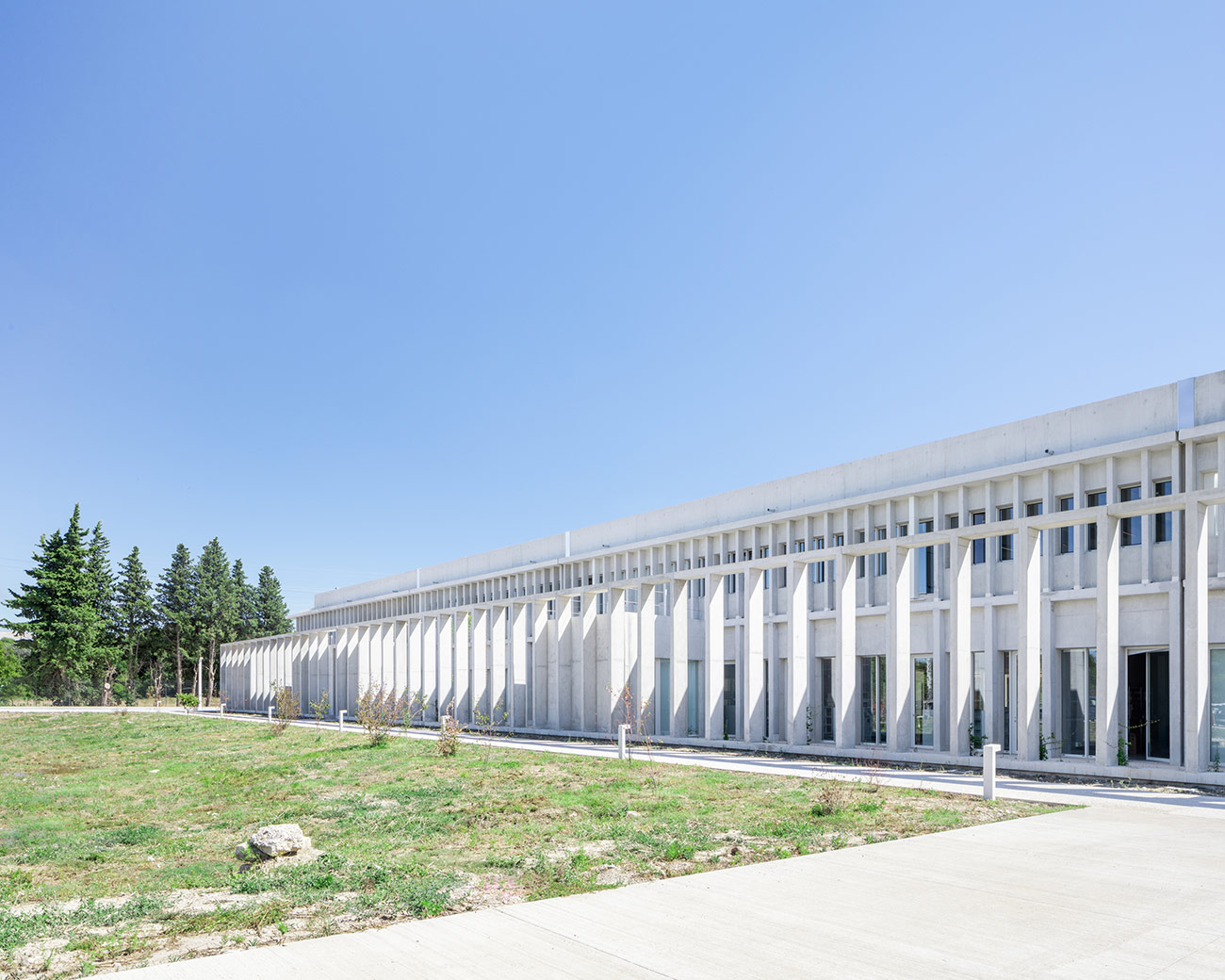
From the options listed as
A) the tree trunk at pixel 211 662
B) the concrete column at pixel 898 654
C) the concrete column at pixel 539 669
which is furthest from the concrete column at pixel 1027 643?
the tree trunk at pixel 211 662

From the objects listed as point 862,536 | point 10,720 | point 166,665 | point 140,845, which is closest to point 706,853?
point 140,845

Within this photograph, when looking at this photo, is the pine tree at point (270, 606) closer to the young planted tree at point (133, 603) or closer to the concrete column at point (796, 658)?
the young planted tree at point (133, 603)

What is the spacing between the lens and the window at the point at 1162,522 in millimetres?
22391

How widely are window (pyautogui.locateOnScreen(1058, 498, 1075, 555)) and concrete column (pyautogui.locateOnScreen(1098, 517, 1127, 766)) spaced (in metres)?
7.14

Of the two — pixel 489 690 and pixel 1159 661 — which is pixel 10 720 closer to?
pixel 489 690

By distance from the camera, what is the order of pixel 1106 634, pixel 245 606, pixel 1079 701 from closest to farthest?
1. pixel 1106 634
2. pixel 1079 701
3. pixel 245 606

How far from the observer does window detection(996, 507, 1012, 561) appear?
25719mm

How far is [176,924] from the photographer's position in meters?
6.88

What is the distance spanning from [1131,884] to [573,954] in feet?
16.9

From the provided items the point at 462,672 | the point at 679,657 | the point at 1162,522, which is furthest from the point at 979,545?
the point at 462,672

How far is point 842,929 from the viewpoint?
659 centimetres

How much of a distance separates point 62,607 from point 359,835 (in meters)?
69.1

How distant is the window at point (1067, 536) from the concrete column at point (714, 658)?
353 inches

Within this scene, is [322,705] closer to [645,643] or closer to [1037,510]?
[645,643]
